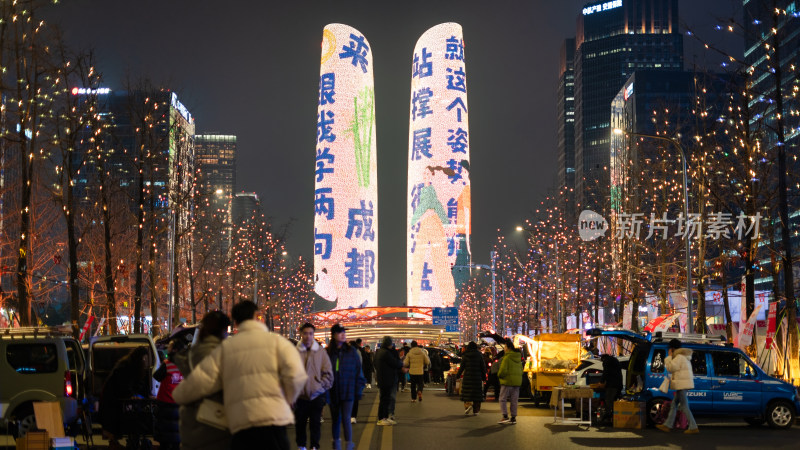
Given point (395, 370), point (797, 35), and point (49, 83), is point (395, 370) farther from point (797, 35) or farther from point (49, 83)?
point (797, 35)

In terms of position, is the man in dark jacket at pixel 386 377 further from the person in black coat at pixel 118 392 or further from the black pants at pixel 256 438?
the black pants at pixel 256 438

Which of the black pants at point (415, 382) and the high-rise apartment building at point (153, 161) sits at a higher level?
the high-rise apartment building at point (153, 161)

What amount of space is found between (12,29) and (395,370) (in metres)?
17.0

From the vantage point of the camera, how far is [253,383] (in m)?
7.36

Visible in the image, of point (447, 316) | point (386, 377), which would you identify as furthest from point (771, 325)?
point (447, 316)

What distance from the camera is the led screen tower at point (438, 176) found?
99750 mm

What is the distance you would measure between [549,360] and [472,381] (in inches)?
208

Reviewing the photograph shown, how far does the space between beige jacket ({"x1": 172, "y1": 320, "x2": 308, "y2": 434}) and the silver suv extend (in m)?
10.8

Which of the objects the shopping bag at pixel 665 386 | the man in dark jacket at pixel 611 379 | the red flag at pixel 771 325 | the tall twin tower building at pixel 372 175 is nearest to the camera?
the shopping bag at pixel 665 386

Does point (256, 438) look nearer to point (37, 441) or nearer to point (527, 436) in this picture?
point (37, 441)

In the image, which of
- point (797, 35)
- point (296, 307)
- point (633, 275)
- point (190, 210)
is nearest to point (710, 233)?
point (633, 275)

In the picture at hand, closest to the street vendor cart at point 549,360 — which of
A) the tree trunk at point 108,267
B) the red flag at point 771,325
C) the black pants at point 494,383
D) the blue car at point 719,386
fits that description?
the black pants at point 494,383

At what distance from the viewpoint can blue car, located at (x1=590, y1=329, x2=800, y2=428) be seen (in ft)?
69.7

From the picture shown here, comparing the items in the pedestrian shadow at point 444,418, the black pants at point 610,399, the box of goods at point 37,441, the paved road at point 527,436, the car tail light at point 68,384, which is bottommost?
the pedestrian shadow at point 444,418
